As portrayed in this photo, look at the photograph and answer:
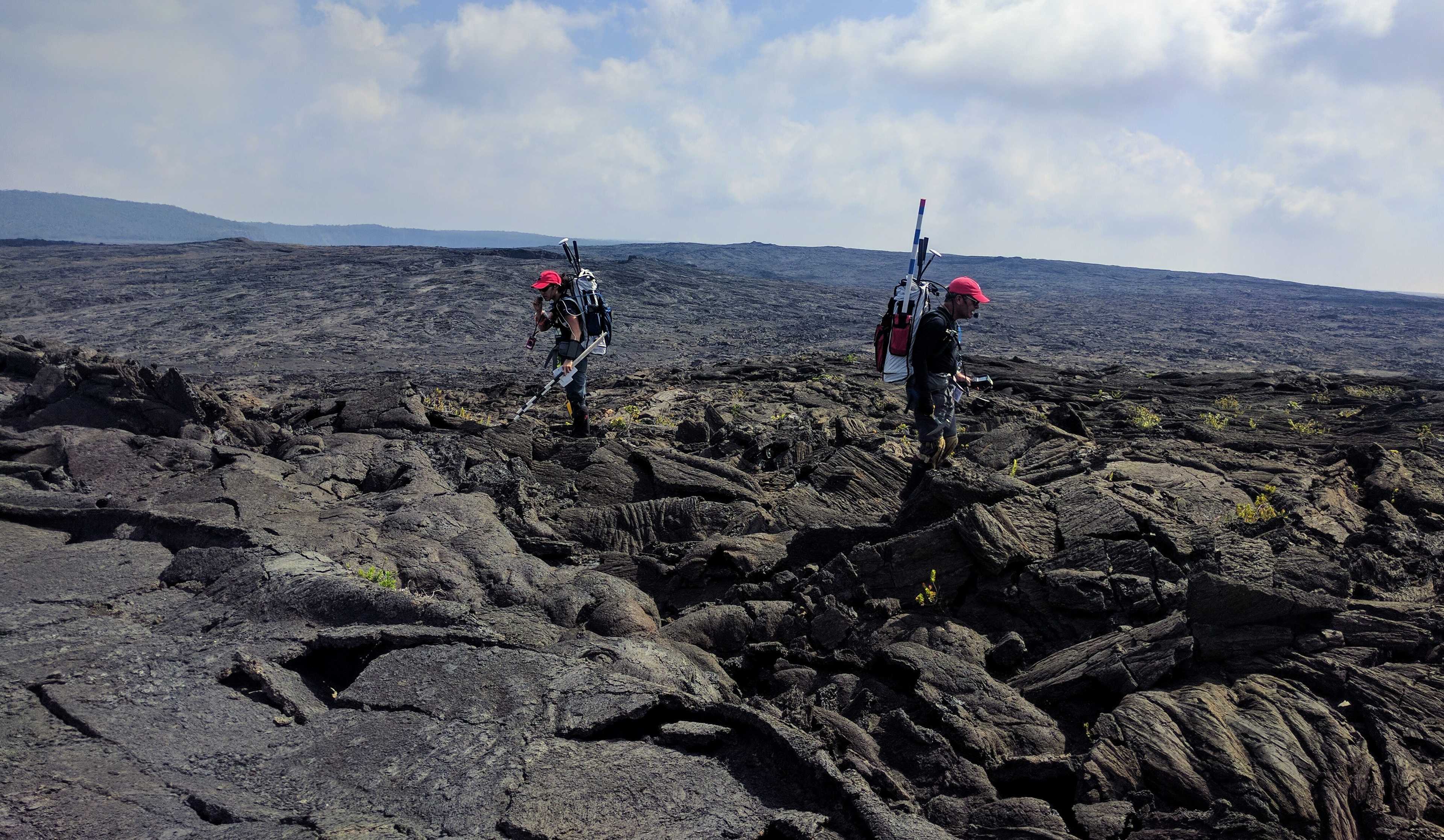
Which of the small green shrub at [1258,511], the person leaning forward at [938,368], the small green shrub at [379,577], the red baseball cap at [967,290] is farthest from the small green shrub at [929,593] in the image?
the small green shrub at [379,577]

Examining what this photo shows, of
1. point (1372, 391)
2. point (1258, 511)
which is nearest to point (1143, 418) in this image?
point (1258, 511)

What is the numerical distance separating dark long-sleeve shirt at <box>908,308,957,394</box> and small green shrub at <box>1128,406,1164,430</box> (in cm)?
555

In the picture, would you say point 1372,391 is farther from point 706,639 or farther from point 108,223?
point 108,223

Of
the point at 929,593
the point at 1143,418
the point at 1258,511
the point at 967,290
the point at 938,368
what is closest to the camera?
the point at 929,593

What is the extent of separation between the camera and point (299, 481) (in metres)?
7.56

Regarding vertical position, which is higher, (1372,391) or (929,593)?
(1372,391)

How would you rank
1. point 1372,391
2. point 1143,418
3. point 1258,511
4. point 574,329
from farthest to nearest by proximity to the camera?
point 1372,391, point 1143,418, point 574,329, point 1258,511

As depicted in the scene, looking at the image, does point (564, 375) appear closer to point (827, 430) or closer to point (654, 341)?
point (827, 430)

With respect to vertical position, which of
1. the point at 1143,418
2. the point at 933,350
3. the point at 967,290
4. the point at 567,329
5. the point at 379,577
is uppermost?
the point at 967,290

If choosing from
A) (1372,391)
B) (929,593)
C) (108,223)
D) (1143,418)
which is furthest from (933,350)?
(108,223)

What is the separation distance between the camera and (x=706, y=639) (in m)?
5.42

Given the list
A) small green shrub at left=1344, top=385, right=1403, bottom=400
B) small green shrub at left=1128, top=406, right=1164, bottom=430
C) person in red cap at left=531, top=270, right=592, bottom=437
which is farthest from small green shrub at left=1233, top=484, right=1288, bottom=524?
small green shrub at left=1344, top=385, right=1403, bottom=400

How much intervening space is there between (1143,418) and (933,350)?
6.48 metres

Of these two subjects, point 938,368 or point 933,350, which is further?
point 938,368
